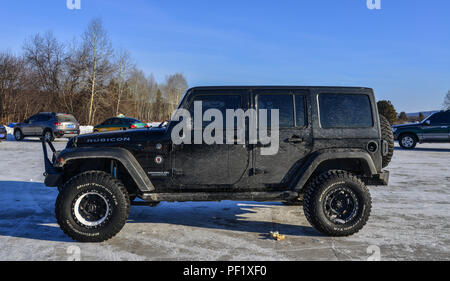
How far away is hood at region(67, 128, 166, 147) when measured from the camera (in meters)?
4.38

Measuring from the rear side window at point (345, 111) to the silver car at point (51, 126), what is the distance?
61.2 ft

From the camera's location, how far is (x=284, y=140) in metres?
4.42

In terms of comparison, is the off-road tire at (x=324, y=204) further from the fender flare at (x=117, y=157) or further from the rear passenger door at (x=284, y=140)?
the fender flare at (x=117, y=157)

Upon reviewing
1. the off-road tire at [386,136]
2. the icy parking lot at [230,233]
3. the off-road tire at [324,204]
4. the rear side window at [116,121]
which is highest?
the rear side window at [116,121]

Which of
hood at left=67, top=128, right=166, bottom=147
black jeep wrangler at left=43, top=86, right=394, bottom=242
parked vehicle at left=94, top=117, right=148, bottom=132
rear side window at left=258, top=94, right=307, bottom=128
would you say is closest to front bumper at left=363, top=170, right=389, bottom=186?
black jeep wrangler at left=43, top=86, right=394, bottom=242

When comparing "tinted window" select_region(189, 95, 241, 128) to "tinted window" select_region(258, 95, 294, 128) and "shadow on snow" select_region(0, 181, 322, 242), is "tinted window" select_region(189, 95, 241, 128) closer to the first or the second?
"tinted window" select_region(258, 95, 294, 128)

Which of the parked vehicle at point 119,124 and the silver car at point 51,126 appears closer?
the silver car at point 51,126

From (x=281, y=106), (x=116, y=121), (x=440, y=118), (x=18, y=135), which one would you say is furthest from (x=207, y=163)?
(x=18, y=135)

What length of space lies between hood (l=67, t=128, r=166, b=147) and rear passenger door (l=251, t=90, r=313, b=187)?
1357 mm

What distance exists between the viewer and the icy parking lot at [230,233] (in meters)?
3.75

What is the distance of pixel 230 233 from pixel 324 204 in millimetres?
1284

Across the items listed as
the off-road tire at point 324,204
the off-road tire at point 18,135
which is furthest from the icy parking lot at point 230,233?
the off-road tire at point 18,135
